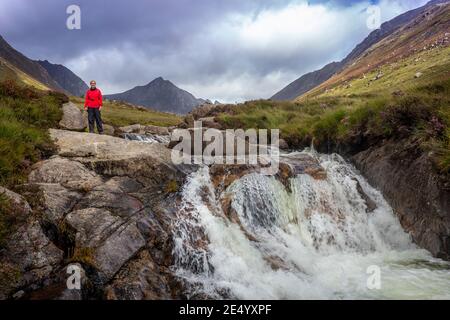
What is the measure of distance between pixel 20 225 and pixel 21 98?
10.7 metres

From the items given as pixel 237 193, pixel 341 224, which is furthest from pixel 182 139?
pixel 341 224

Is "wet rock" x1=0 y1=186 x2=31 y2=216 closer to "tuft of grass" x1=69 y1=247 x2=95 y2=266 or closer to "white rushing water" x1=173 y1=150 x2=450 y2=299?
"tuft of grass" x1=69 y1=247 x2=95 y2=266

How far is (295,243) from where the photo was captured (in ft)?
40.0

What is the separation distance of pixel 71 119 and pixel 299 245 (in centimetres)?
1375

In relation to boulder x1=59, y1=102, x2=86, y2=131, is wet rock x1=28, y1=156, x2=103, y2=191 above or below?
below

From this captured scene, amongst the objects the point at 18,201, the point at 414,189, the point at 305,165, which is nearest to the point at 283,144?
the point at 305,165

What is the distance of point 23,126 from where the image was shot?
1358 cm

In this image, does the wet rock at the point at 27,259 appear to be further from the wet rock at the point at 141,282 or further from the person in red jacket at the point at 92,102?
the person in red jacket at the point at 92,102

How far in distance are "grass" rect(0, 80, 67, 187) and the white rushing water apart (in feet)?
17.7

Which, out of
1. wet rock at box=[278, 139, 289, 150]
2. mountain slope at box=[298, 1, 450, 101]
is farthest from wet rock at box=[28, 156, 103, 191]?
mountain slope at box=[298, 1, 450, 101]

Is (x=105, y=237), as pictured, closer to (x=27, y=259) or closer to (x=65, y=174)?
(x=27, y=259)

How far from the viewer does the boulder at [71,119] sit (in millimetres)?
17980

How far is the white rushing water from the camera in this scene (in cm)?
938
